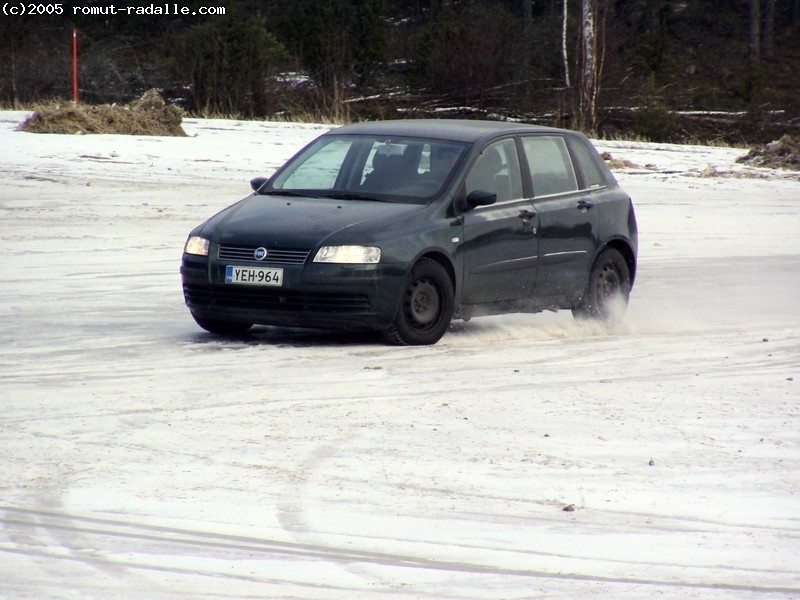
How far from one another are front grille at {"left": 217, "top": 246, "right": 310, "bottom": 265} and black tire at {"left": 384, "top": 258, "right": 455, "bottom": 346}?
2.34 feet

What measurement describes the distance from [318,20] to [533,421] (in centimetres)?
4080

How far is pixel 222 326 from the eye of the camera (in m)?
10.6

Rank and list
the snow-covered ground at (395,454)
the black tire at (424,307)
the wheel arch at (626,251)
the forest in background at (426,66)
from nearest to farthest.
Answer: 1. the snow-covered ground at (395,454)
2. the black tire at (424,307)
3. the wheel arch at (626,251)
4. the forest in background at (426,66)

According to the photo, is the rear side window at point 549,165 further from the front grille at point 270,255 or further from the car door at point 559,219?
the front grille at point 270,255

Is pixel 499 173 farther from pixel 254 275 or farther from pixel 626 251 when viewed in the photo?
pixel 254 275

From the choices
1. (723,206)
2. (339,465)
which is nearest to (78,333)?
(339,465)

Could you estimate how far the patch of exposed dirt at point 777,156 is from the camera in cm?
2983

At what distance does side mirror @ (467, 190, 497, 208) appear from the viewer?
34.5 ft

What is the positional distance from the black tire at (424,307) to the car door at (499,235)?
0.22 metres

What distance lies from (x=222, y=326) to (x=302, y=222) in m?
1.04

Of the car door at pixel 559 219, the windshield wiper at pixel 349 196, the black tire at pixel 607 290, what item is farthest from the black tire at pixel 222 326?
the black tire at pixel 607 290

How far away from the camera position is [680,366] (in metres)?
9.82

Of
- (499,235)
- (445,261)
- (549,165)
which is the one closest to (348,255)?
(445,261)

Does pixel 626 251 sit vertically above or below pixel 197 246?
below
